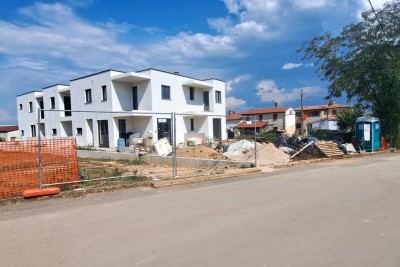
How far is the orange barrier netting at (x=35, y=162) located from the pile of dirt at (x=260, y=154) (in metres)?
9.29

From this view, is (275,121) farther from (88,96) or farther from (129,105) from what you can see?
(88,96)

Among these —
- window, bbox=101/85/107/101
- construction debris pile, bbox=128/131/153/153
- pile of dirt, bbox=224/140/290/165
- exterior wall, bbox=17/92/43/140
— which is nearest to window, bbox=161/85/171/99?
construction debris pile, bbox=128/131/153/153

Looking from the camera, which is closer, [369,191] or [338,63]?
[369,191]

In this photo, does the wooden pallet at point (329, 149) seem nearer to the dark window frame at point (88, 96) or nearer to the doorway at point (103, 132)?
the doorway at point (103, 132)

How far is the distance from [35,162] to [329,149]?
1569cm

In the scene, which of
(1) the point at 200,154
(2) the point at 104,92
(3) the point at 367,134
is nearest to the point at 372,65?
(3) the point at 367,134

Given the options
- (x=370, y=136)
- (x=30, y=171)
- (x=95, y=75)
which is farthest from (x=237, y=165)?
(x=95, y=75)

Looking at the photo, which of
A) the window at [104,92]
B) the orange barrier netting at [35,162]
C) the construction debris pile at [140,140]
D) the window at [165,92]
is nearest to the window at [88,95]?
the window at [104,92]

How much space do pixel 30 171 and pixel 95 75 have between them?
25.2 meters

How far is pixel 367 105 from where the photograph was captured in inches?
1044

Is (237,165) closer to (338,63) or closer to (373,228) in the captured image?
(373,228)

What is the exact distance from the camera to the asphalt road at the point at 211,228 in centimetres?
437

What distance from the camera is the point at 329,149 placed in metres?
19.1

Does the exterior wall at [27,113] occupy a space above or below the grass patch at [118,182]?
above
